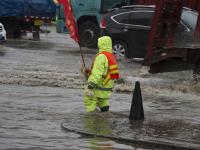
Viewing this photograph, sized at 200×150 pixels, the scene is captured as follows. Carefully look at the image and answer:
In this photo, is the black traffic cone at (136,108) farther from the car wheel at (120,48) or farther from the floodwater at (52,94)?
the car wheel at (120,48)

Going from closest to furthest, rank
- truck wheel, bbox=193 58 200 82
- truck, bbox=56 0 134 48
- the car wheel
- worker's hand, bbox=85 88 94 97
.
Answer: worker's hand, bbox=85 88 94 97 → truck wheel, bbox=193 58 200 82 → the car wheel → truck, bbox=56 0 134 48

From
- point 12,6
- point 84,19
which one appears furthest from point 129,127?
point 12,6

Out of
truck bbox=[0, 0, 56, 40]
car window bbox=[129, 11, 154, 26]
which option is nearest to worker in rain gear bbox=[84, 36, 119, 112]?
car window bbox=[129, 11, 154, 26]

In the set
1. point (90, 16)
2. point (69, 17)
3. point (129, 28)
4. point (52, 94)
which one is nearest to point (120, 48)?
point (129, 28)

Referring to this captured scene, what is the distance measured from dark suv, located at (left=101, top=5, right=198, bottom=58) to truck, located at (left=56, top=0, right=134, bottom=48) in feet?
13.0

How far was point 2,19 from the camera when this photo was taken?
33.1 m

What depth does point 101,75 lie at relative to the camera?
37.6 feet

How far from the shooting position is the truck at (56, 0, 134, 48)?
28156 millimetres

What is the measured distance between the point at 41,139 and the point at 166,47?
8.58 meters

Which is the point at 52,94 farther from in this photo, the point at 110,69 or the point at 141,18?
the point at 141,18

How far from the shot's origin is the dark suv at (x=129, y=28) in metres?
23.2

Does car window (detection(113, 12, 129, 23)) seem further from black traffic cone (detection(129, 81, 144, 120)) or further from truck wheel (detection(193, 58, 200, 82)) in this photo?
black traffic cone (detection(129, 81, 144, 120))

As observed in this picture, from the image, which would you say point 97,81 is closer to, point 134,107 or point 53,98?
point 134,107

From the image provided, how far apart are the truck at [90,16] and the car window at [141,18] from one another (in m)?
4.52
